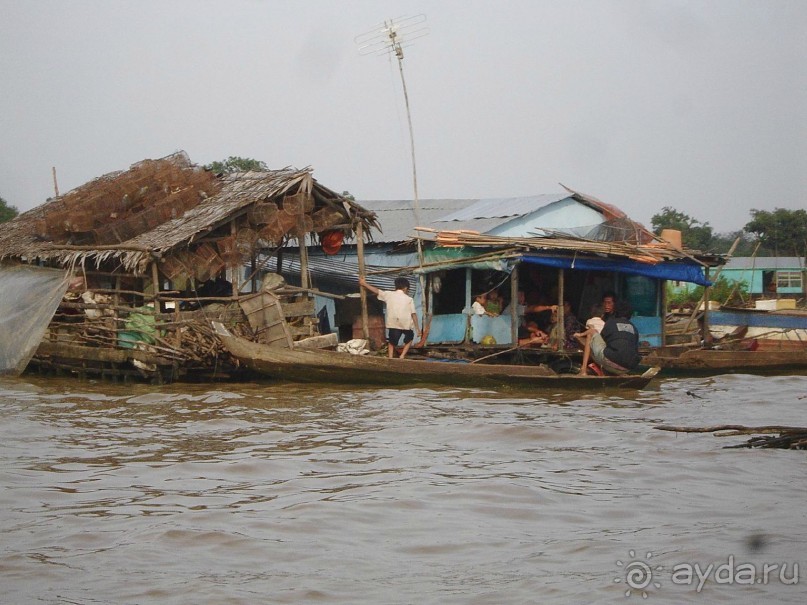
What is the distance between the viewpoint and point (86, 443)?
8.14 metres

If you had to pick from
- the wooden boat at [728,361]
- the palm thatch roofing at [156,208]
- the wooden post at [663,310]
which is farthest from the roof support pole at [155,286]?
the wooden post at [663,310]

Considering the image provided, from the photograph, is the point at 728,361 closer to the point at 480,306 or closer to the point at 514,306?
the point at 514,306

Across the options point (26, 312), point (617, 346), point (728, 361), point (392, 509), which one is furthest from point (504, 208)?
point (392, 509)

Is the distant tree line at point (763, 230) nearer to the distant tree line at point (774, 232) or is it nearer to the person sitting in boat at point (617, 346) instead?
the distant tree line at point (774, 232)

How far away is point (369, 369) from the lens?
12086 millimetres

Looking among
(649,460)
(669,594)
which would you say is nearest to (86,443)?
(649,460)

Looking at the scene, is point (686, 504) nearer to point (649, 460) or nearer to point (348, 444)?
point (649, 460)

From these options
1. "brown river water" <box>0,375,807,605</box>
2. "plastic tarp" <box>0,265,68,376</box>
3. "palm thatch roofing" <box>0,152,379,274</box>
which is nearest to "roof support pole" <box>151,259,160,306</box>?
"palm thatch roofing" <box>0,152,379,274</box>

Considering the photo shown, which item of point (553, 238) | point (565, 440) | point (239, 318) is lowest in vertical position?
point (565, 440)

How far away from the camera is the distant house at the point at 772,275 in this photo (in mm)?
32500

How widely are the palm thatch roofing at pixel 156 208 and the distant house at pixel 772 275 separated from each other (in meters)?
21.2

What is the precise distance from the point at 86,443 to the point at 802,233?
32.8 metres

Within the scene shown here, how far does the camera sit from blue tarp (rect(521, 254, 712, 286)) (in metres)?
13.8

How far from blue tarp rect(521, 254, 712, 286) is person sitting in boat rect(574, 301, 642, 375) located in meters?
1.87
